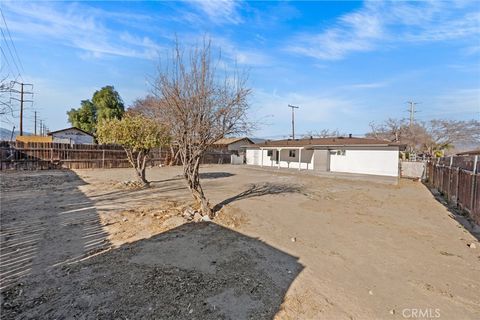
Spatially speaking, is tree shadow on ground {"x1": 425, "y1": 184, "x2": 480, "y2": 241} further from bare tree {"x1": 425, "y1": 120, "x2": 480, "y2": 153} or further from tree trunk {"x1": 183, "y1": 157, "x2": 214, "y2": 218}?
bare tree {"x1": 425, "y1": 120, "x2": 480, "y2": 153}

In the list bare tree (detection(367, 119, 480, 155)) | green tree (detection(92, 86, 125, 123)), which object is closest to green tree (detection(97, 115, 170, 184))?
green tree (detection(92, 86, 125, 123))

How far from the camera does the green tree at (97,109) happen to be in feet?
94.4

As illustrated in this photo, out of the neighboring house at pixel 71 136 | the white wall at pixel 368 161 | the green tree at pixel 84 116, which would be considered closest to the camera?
the white wall at pixel 368 161

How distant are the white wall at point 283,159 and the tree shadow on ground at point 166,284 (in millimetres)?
18816

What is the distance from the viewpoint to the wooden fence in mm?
16484

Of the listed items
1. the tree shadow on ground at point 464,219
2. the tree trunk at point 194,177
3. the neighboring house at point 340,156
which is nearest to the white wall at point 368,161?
the neighboring house at point 340,156

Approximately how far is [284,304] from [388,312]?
1124 millimetres

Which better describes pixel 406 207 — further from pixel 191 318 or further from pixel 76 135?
pixel 76 135

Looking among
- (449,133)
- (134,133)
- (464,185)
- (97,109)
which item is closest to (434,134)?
(449,133)

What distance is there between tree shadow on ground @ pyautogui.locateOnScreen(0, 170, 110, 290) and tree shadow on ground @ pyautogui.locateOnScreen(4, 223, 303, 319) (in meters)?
0.38

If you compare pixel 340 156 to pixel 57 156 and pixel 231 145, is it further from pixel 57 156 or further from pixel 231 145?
pixel 57 156

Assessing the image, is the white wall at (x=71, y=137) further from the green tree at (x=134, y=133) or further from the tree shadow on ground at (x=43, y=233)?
the tree shadow on ground at (x=43, y=233)

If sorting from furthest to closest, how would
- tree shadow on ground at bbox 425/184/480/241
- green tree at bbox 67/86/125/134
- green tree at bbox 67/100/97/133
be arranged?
green tree at bbox 67/100/97/133 → green tree at bbox 67/86/125/134 → tree shadow on ground at bbox 425/184/480/241

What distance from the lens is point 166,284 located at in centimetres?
309
